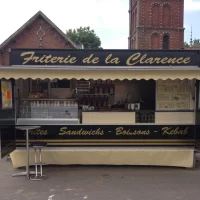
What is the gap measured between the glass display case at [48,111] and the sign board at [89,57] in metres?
1.00

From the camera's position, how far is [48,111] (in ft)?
25.2

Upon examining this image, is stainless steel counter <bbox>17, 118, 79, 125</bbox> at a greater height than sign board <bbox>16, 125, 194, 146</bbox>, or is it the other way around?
stainless steel counter <bbox>17, 118, 79, 125</bbox>

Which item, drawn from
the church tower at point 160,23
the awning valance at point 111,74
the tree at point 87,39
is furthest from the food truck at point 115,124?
the tree at point 87,39

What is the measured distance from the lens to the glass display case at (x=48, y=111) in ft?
24.6

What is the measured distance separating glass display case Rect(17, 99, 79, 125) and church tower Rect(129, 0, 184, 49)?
3801 cm

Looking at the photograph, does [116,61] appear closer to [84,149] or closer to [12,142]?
[84,149]

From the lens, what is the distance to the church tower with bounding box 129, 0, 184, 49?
1751 inches

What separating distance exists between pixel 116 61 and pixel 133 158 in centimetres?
244

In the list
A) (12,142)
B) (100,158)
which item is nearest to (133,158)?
(100,158)

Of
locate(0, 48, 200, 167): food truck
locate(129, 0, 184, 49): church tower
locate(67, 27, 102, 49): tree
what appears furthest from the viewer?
locate(67, 27, 102, 49): tree

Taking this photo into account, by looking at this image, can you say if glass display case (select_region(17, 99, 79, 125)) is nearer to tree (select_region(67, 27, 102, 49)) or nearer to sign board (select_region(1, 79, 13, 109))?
sign board (select_region(1, 79, 13, 109))

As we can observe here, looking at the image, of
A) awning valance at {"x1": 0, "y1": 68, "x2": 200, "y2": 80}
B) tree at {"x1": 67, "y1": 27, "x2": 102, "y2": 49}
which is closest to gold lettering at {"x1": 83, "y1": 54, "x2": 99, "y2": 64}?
awning valance at {"x1": 0, "y1": 68, "x2": 200, "y2": 80}

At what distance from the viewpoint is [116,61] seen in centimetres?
749

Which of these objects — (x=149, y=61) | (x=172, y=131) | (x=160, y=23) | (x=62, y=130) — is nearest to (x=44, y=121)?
(x=62, y=130)
